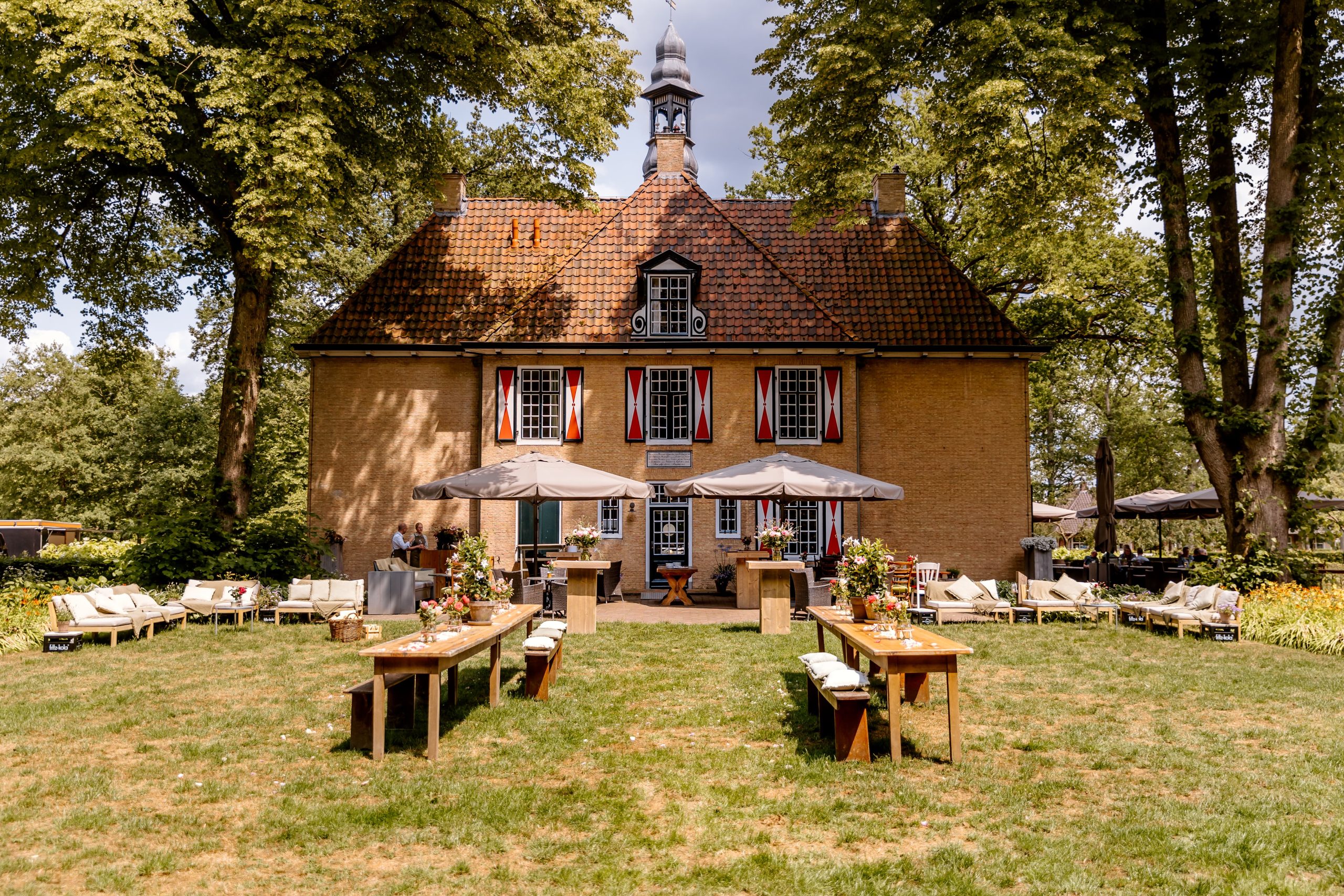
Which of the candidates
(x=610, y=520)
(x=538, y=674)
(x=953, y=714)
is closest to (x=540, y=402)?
(x=610, y=520)

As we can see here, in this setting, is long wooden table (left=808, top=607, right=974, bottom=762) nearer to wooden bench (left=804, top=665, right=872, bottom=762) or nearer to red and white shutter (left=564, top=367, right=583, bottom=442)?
wooden bench (left=804, top=665, right=872, bottom=762)

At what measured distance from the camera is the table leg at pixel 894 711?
22.0 ft

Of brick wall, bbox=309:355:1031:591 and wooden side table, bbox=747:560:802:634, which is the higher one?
brick wall, bbox=309:355:1031:591

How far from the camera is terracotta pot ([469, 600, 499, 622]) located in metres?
8.61

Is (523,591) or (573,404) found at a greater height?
(573,404)

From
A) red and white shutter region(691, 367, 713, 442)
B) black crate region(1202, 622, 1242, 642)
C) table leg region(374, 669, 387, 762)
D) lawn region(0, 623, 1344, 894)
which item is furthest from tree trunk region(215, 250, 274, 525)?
black crate region(1202, 622, 1242, 642)

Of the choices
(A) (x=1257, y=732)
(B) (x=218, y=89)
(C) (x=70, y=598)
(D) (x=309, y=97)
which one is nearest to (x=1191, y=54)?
(A) (x=1257, y=732)

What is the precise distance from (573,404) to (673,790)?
14.5 metres

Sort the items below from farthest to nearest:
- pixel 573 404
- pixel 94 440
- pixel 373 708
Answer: pixel 94 440 → pixel 573 404 → pixel 373 708

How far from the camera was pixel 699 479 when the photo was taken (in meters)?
14.9

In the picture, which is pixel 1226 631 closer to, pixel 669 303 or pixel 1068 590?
pixel 1068 590

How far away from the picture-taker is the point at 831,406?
20141mm

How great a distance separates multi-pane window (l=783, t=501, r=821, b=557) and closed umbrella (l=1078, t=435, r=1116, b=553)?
5.74 metres

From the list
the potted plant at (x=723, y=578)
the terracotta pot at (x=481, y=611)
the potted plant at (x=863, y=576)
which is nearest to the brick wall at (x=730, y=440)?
the potted plant at (x=723, y=578)
